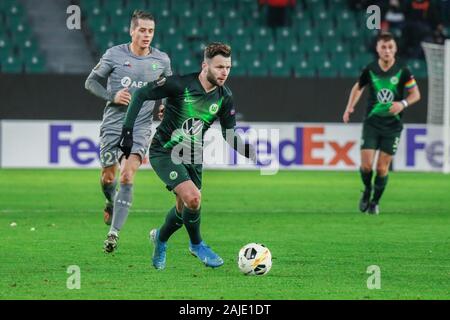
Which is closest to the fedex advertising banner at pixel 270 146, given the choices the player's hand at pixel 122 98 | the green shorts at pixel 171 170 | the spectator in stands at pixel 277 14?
the spectator in stands at pixel 277 14

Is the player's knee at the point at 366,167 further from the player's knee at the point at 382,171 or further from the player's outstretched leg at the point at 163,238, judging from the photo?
the player's outstretched leg at the point at 163,238

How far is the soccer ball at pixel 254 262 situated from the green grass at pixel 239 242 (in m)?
0.12

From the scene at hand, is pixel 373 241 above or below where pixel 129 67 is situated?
below

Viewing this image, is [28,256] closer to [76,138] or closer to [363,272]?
[363,272]

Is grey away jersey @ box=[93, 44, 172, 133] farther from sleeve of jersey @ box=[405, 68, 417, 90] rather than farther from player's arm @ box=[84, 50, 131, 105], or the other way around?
sleeve of jersey @ box=[405, 68, 417, 90]

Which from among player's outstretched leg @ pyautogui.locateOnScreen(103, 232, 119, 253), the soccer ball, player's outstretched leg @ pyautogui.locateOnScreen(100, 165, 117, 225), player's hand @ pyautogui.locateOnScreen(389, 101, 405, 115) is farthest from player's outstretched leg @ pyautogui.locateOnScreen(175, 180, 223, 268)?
player's hand @ pyautogui.locateOnScreen(389, 101, 405, 115)

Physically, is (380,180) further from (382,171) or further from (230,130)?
(230,130)

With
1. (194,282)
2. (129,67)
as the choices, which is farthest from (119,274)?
(129,67)

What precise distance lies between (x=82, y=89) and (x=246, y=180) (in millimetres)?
4222

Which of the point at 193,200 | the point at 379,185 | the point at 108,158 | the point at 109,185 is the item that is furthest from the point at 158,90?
the point at 379,185

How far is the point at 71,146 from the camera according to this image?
23.5 meters

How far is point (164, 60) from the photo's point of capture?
454 inches

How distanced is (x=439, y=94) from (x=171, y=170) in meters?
15.7
